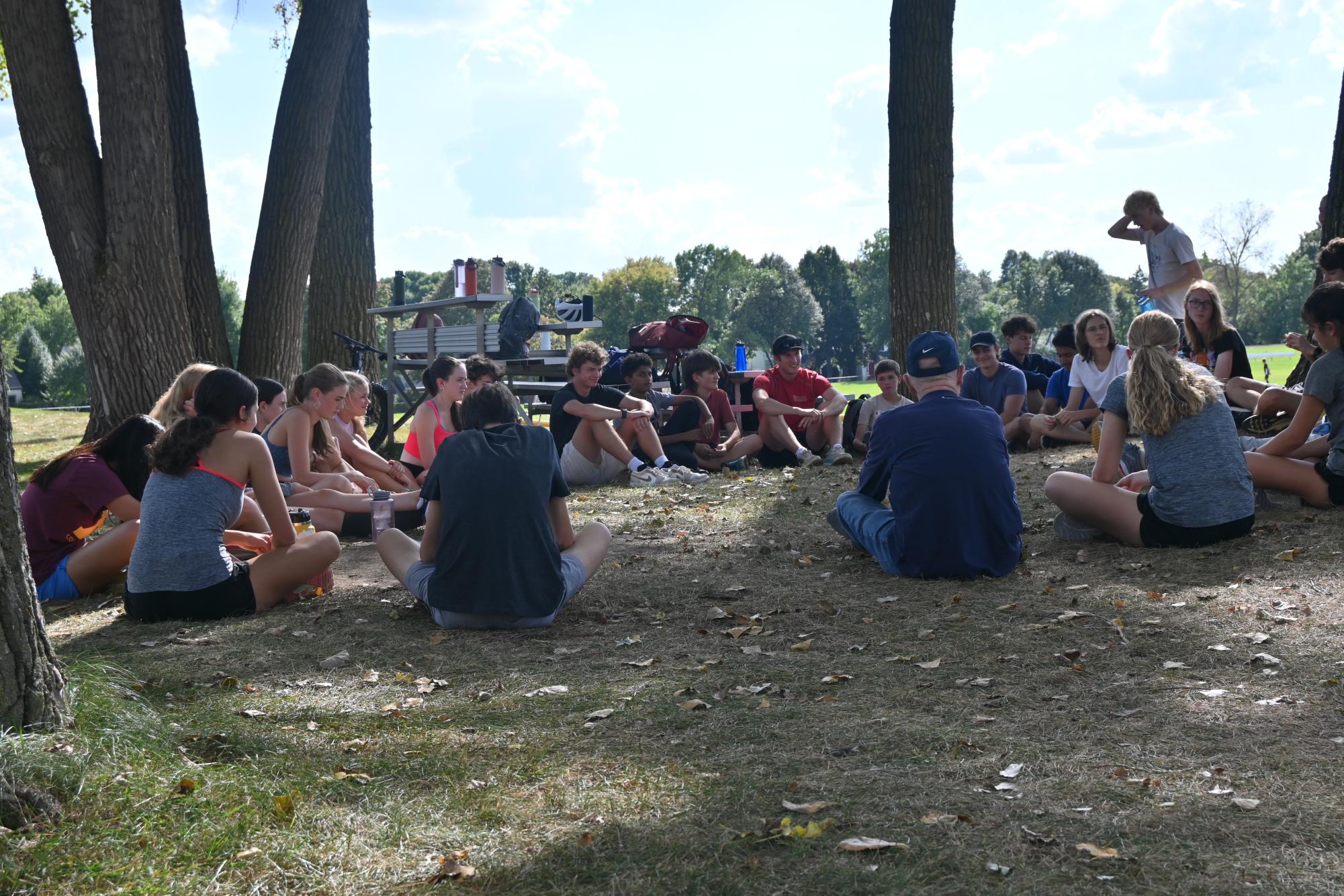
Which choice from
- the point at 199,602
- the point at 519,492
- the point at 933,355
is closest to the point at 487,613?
the point at 519,492

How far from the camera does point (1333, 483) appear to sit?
7156 mm

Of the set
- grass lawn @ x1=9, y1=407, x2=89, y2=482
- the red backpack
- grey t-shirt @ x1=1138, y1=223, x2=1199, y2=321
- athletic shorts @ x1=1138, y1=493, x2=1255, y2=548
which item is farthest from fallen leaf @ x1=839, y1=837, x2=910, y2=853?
the red backpack

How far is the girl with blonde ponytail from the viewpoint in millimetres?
6438

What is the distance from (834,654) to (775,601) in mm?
1124

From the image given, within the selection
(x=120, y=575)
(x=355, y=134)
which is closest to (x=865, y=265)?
(x=355, y=134)

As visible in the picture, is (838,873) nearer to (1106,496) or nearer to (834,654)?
(834,654)

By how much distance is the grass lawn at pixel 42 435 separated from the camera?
15.3m

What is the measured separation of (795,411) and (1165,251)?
377 cm

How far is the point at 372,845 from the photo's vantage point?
329cm

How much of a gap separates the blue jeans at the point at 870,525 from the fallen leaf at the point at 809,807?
130 inches

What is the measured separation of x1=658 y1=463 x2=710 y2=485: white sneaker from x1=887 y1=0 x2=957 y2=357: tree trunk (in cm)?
305

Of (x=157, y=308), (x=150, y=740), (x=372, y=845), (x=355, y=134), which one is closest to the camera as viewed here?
(x=372, y=845)

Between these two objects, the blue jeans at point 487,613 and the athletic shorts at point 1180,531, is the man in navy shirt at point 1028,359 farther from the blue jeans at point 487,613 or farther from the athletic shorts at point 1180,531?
the blue jeans at point 487,613

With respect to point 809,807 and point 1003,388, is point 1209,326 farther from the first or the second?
point 809,807
